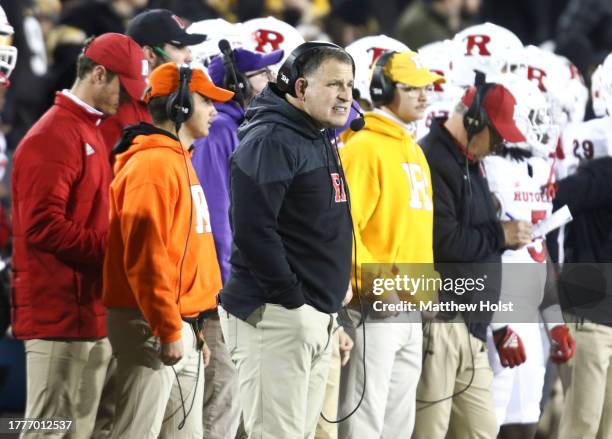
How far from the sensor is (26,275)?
5719 mm

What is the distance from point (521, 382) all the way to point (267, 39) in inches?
88.7

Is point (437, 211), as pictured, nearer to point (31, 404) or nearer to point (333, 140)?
point (333, 140)

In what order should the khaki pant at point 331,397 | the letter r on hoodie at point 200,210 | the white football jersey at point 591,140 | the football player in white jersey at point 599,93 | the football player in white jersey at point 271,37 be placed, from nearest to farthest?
the letter r on hoodie at point 200,210 < the khaki pant at point 331,397 < the white football jersey at point 591,140 < the football player in white jersey at point 599,93 < the football player in white jersey at point 271,37

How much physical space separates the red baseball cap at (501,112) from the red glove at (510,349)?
878 mm

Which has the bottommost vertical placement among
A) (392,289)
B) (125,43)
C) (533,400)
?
(533,400)

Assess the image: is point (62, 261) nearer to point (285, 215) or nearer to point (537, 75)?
point (285, 215)

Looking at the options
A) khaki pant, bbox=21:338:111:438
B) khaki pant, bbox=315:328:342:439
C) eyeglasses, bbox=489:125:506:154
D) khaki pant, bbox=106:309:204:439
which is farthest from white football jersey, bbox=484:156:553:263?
khaki pant, bbox=21:338:111:438

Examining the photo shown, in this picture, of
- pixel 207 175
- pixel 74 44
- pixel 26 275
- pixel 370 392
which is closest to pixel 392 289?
pixel 370 392

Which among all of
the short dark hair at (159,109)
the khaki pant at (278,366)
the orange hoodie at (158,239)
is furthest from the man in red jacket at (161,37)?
the khaki pant at (278,366)

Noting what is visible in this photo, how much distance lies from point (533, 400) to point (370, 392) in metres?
1.13

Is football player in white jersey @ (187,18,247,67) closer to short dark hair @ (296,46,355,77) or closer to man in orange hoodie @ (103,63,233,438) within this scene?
man in orange hoodie @ (103,63,233,438)

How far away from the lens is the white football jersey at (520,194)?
21.5 ft

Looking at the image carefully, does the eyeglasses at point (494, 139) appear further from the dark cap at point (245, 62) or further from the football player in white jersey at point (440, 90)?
the dark cap at point (245, 62)

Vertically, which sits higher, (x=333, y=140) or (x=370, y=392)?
(x=333, y=140)
